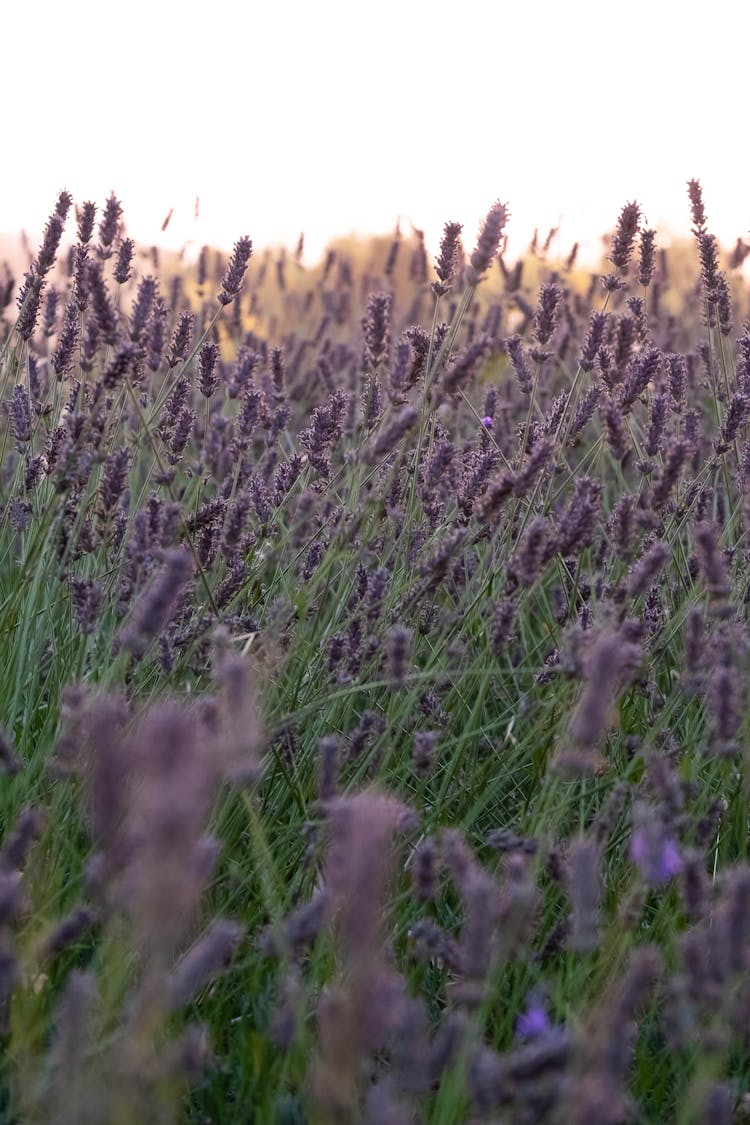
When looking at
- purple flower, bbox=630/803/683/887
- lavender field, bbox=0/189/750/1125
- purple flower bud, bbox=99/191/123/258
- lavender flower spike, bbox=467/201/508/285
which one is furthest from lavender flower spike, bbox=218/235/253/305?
purple flower, bbox=630/803/683/887

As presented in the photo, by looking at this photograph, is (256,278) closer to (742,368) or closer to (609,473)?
(609,473)

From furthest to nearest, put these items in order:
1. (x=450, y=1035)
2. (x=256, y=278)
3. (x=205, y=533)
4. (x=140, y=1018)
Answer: (x=256, y=278)
(x=205, y=533)
(x=450, y=1035)
(x=140, y=1018)

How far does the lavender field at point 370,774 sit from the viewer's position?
1238mm

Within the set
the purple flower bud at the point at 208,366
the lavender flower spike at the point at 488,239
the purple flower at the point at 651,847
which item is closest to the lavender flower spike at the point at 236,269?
the purple flower bud at the point at 208,366

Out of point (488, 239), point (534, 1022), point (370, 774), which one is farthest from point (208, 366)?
point (534, 1022)

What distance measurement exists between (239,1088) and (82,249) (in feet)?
6.06

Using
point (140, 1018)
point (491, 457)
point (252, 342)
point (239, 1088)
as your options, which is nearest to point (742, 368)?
point (491, 457)

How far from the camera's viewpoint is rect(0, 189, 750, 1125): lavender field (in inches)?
48.8

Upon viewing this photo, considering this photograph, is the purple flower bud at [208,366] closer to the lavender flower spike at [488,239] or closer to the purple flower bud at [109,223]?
the purple flower bud at [109,223]

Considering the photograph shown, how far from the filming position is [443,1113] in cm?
144

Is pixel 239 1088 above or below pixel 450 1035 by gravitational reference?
below

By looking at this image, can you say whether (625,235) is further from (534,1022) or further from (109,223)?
(534,1022)

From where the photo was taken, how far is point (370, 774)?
2357 millimetres

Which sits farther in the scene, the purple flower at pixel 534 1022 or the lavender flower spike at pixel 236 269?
the lavender flower spike at pixel 236 269
